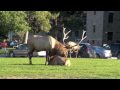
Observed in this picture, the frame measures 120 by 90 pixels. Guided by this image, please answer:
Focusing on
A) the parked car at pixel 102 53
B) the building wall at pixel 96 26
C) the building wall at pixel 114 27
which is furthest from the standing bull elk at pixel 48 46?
the building wall at pixel 114 27

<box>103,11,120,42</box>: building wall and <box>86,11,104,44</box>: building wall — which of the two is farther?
<box>86,11,104,44</box>: building wall

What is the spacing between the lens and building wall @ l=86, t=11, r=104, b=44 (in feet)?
254

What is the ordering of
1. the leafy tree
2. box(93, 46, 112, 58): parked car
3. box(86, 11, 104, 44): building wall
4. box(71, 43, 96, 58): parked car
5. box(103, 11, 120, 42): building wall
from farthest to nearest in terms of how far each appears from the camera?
box(86, 11, 104, 44): building wall < box(103, 11, 120, 42): building wall < the leafy tree < box(93, 46, 112, 58): parked car < box(71, 43, 96, 58): parked car

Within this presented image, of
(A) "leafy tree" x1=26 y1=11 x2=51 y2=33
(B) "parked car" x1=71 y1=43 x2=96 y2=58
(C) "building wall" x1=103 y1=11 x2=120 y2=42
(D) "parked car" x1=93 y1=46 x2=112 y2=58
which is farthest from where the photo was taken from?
(C) "building wall" x1=103 y1=11 x2=120 y2=42

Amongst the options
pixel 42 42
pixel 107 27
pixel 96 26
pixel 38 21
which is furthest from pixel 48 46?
pixel 96 26

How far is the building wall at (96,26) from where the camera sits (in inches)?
3046

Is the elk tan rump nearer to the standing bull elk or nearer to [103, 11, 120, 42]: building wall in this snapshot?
the standing bull elk

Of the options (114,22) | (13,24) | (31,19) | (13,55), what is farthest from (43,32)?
(13,55)

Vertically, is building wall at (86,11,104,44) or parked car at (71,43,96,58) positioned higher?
building wall at (86,11,104,44)

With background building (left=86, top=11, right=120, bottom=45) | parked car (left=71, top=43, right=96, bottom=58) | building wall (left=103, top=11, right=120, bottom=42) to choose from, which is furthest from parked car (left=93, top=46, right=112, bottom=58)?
building wall (left=103, top=11, right=120, bottom=42)

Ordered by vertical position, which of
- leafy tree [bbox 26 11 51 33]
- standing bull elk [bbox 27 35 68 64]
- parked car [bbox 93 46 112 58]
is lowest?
parked car [bbox 93 46 112 58]

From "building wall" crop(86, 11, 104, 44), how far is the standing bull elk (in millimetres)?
47428
